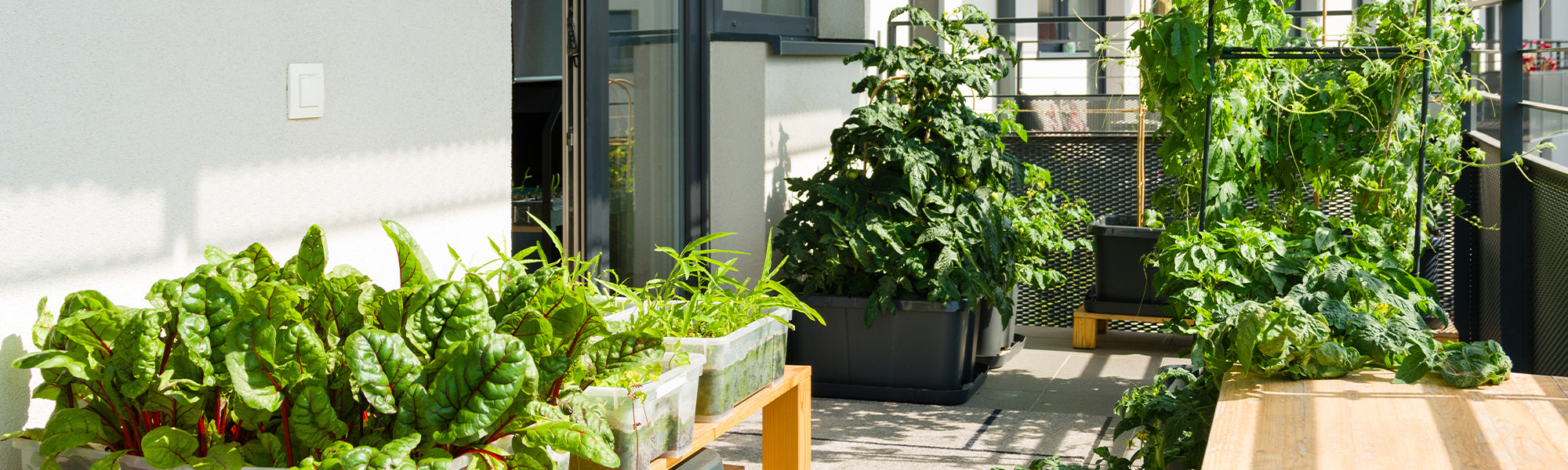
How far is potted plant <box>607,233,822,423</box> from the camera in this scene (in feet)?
6.67

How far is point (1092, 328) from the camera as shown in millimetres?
5055

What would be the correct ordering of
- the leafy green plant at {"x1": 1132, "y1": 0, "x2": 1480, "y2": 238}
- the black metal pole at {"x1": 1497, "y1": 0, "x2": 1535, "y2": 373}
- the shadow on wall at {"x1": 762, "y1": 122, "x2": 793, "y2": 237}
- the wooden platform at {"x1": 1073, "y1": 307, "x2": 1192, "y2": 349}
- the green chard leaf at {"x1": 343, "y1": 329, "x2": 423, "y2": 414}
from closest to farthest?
the green chard leaf at {"x1": 343, "y1": 329, "x2": 423, "y2": 414}
the leafy green plant at {"x1": 1132, "y1": 0, "x2": 1480, "y2": 238}
the black metal pole at {"x1": 1497, "y1": 0, "x2": 1535, "y2": 373}
the shadow on wall at {"x1": 762, "y1": 122, "x2": 793, "y2": 237}
the wooden platform at {"x1": 1073, "y1": 307, "x2": 1192, "y2": 349}

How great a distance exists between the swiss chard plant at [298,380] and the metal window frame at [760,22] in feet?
8.57

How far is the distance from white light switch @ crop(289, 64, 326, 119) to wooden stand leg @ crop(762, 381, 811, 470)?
1.04 m

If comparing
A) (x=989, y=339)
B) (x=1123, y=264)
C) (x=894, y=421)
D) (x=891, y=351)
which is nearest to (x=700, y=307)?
(x=894, y=421)

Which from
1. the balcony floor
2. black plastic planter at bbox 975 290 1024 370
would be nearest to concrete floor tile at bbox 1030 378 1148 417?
the balcony floor

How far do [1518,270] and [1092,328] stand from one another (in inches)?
70.5

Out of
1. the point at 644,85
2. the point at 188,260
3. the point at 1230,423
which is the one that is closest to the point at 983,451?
the point at 644,85

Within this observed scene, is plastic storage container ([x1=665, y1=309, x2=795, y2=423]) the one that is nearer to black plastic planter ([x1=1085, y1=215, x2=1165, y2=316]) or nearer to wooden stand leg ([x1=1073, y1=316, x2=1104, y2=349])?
black plastic planter ([x1=1085, y1=215, x2=1165, y2=316])

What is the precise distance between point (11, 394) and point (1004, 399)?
10.3ft

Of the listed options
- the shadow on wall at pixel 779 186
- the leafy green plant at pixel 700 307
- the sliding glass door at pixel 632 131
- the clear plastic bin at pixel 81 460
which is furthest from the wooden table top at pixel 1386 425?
the shadow on wall at pixel 779 186

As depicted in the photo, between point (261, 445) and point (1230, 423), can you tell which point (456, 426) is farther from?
point (1230, 423)

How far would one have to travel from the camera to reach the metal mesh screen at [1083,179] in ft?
17.6

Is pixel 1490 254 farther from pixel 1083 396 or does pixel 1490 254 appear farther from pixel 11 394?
pixel 11 394
